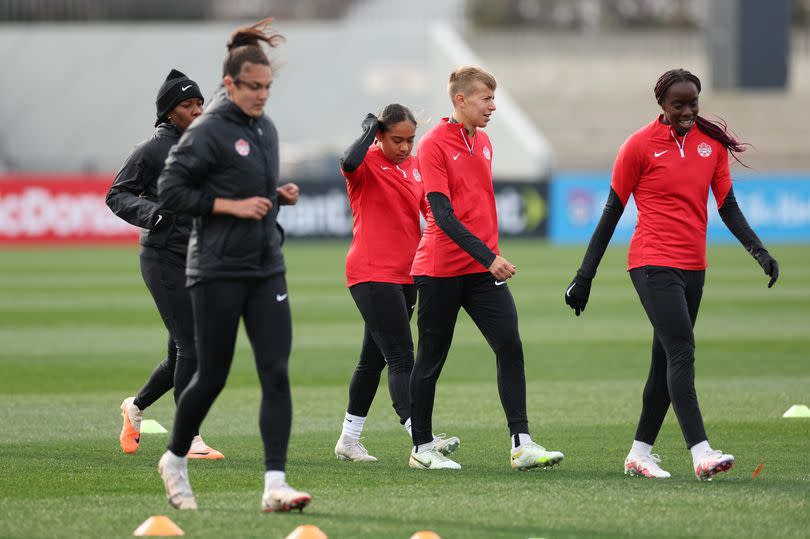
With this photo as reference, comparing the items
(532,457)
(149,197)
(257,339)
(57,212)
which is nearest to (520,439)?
(532,457)

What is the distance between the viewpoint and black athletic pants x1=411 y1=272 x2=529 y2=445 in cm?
791

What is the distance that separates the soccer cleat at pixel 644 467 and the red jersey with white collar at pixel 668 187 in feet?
3.50

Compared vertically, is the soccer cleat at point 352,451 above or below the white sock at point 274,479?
below

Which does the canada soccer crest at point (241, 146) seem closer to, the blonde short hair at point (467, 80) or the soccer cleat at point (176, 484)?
the soccer cleat at point (176, 484)

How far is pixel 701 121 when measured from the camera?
7.73m

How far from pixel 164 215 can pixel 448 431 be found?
2.65m

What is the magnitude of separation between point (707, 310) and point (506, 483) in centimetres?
1192

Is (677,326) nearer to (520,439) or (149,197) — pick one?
(520,439)

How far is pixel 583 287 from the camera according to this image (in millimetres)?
7797

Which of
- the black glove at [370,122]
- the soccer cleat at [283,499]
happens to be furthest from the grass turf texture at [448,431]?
the black glove at [370,122]

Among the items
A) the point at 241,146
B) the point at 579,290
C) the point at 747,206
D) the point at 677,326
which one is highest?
the point at 241,146

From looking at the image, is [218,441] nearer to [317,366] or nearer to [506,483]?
[506,483]

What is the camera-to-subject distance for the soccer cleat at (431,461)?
797 cm

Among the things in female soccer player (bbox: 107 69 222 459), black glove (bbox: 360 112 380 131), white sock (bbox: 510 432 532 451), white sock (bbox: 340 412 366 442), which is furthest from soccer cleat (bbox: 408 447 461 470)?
black glove (bbox: 360 112 380 131)
